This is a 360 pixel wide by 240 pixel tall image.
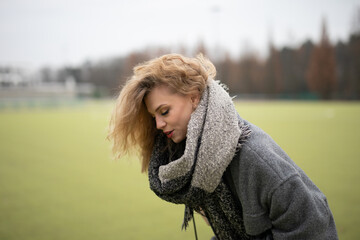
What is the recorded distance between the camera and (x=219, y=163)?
140 cm

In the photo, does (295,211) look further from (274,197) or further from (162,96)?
(162,96)

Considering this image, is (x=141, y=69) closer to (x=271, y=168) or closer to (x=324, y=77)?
(x=271, y=168)

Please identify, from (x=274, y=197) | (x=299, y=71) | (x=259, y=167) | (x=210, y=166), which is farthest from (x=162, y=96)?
(x=299, y=71)

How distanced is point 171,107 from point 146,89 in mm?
163

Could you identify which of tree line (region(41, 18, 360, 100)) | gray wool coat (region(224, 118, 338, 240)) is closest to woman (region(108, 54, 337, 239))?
gray wool coat (region(224, 118, 338, 240))

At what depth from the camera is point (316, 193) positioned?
1.50 metres

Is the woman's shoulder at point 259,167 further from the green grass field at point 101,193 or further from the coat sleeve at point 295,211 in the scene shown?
the green grass field at point 101,193

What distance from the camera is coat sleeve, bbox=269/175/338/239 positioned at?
1.34m

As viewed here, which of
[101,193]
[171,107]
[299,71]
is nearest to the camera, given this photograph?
[171,107]

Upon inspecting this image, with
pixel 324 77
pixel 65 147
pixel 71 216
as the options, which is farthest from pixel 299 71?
pixel 71 216

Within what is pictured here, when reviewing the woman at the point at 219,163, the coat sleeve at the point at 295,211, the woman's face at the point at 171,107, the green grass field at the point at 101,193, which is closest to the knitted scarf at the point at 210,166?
the woman at the point at 219,163

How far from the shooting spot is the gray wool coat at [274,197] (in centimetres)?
134

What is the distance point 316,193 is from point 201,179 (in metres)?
0.55

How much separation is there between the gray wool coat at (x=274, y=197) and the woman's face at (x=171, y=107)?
35 cm
